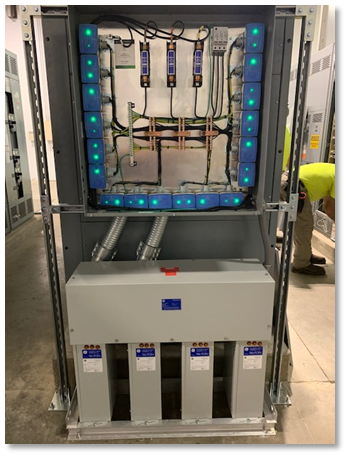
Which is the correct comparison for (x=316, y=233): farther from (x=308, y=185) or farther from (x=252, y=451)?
(x=252, y=451)

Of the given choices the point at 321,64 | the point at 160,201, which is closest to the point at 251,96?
the point at 160,201

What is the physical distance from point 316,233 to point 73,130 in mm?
3503

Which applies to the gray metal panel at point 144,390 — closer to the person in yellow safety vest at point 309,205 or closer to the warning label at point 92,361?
the warning label at point 92,361

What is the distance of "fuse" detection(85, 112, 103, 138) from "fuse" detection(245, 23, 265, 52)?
65 centimetres

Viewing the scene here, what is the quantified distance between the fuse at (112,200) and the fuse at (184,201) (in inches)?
9.4

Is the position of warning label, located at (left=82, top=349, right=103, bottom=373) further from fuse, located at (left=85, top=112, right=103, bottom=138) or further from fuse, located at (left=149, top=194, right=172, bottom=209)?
fuse, located at (left=85, top=112, right=103, bottom=138)

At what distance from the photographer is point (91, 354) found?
1.51 meters

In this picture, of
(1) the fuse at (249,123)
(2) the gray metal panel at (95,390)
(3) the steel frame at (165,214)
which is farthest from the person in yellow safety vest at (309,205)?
(2) the gray metal panel at (95,390)

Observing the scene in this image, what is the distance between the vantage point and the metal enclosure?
4.26 m

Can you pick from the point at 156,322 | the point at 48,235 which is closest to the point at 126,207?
the point at 48,235

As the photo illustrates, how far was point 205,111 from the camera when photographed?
4.85 feet

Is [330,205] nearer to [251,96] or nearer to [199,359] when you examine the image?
[251,96]

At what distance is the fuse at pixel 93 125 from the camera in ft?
4.58

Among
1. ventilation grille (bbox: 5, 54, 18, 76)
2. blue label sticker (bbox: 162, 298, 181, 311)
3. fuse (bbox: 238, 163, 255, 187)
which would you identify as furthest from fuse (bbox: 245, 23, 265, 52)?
ventilation grille (bbox: 5, 54, 18, 76)
